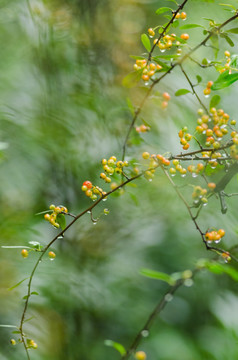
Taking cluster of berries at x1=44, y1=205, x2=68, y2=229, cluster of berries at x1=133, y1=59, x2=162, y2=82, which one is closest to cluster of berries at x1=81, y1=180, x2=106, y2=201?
cluster of berries at x1=44, y1=205, x2=68, y2=229

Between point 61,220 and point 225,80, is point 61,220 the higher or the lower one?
the lower one

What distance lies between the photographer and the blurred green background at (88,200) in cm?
97

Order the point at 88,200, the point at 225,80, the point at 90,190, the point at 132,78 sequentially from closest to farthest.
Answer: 1. the point at 225,80
2. the point at 90,190
3. the point at 132,78
4. the point at 88,200

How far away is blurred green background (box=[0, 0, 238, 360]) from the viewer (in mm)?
968

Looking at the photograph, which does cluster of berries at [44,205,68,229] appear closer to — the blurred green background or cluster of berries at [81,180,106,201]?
cluster of berries at [81,180,106,201]

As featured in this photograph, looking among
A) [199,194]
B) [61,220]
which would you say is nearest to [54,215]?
[61,220]

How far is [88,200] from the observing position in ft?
3.76

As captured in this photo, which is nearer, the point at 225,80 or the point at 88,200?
the point at 225,80

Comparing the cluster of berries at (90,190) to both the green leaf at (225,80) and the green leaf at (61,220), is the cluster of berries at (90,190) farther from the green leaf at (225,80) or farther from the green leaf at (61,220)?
the green leaf at (225,80)

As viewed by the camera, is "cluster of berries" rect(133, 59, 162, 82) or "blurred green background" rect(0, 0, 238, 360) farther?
"blurred green background" rect(0, 0, 238, 360)

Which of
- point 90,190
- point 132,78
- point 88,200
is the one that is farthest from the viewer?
point 88,200

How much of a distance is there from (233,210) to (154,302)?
0.85 ft

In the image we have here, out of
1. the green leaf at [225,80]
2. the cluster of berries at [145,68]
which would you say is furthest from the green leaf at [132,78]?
the green leaf at [225,80]

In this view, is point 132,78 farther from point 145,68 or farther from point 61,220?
point 61,220
